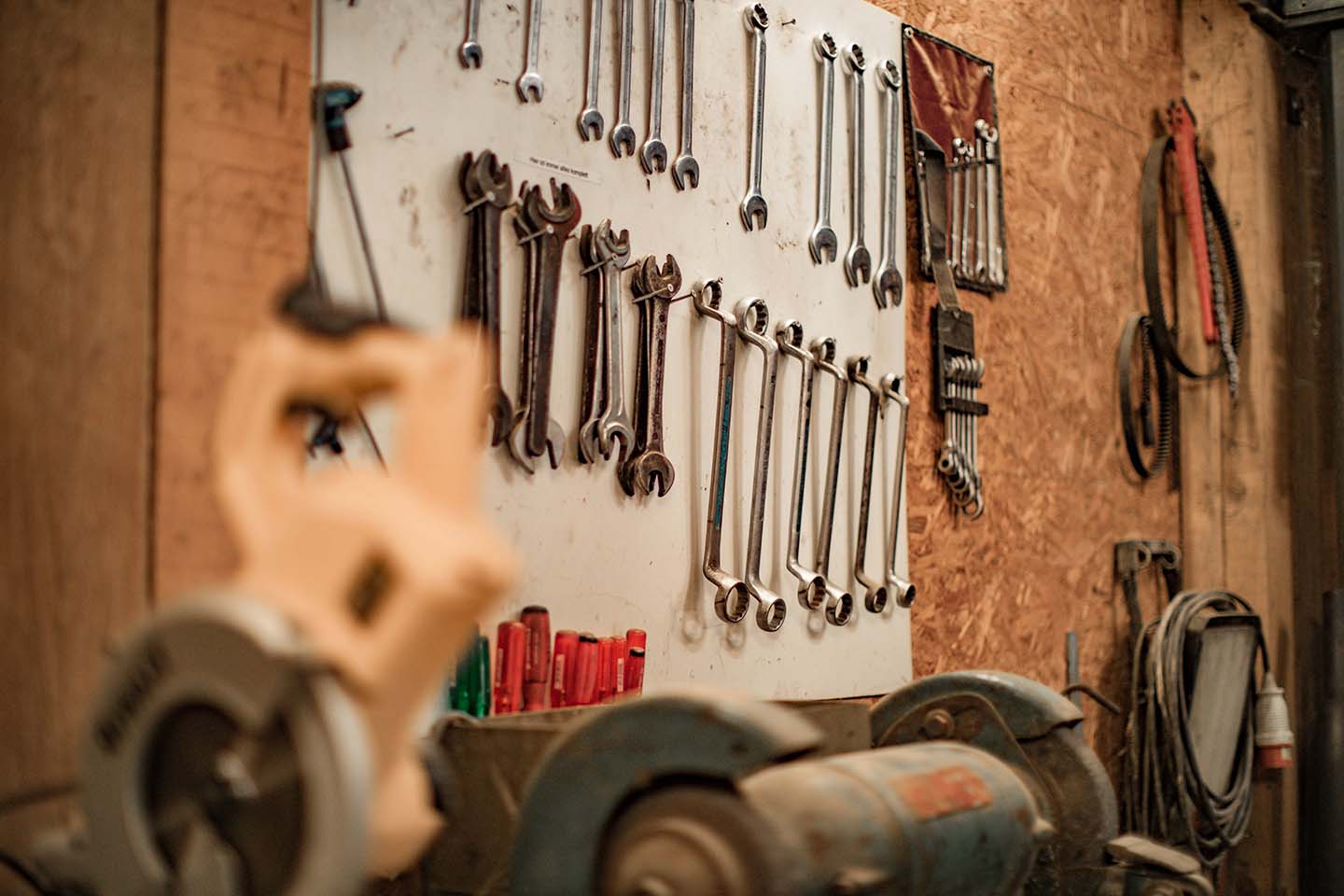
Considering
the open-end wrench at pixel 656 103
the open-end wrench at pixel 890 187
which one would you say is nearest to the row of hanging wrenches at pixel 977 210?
the open-end wrench at pixel 890 187

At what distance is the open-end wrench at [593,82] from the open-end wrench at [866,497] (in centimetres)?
87

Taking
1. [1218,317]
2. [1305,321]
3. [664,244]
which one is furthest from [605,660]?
[1305,321]

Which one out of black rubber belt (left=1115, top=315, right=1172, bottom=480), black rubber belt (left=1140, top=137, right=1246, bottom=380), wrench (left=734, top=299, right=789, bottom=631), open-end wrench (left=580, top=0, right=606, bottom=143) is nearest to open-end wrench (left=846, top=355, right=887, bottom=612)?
wrench (left=734, top=299, right=789, bottom=631)

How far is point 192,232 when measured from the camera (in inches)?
63.9

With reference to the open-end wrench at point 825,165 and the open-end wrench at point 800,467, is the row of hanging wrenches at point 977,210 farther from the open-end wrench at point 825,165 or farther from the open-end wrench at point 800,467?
the open-end wrench at point 800,467

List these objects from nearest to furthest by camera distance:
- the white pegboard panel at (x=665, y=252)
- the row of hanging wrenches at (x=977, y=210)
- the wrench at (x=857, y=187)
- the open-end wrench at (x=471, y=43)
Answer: the white pegboard panel at (x=665, y=252) → the open-end wrench at (x=471, y=43) → the wrench at (x=857, y=187) → the row of hanging wrenches at (x=977, y=210)

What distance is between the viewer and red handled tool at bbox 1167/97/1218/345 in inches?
171

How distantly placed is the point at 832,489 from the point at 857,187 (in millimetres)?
709

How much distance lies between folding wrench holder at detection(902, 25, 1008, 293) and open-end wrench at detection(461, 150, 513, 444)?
138cm

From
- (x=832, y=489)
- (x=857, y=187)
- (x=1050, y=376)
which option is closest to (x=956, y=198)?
(x=857, y=187)

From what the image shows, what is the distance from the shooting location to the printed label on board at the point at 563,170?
2463 mm

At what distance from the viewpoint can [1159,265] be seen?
4.45 metres

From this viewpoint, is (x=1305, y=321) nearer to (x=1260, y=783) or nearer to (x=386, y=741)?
(x=1260, y=783)

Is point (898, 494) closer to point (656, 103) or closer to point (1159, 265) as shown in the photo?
point (656, 103)
